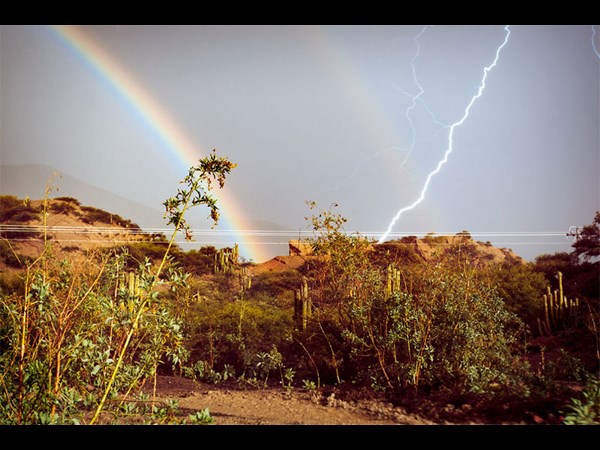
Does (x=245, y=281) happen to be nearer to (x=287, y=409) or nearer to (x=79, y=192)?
(x=79, y=192)

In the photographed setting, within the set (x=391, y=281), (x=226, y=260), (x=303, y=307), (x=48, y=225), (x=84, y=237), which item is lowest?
(x=303, y=307)

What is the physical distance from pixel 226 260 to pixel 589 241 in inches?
432

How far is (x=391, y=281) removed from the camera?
23.1 ft

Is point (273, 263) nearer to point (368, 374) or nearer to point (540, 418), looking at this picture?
point (368, 374)

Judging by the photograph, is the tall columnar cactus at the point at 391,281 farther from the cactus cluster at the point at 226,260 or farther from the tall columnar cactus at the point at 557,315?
the cactus cluster at the point at 226,260

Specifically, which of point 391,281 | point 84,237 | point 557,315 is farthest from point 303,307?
point 84,237

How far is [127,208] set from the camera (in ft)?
46.6

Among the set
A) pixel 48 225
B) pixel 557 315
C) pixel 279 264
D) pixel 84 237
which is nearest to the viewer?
pixel 557 315

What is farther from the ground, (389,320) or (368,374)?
(389,320)

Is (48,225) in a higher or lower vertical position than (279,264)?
higher

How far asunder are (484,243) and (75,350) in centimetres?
1935

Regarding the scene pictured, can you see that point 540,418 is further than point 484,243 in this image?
No

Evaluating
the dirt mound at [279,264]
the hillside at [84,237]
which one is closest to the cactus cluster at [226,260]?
the hillside at [84,237]
